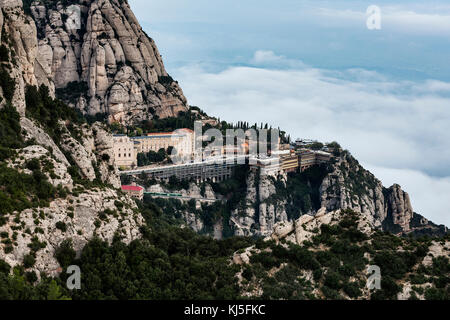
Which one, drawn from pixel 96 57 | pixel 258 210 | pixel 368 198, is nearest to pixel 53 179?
pixel 258 210

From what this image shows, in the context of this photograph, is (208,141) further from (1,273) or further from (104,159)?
(1,273)

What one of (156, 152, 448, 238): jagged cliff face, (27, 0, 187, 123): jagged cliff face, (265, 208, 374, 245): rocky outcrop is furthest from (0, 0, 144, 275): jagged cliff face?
(27, 0, 187, 123): jagged cliff face

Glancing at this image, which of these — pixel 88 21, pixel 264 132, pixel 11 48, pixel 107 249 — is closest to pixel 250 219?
pixel 264 132

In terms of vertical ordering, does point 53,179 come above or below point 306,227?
above

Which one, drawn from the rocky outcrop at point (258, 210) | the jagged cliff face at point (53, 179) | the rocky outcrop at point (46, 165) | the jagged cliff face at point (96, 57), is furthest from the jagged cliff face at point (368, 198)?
the rocky outcrop at point (46, 165)

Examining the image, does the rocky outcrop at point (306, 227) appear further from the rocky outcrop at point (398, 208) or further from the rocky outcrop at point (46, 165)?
the rocky outcrop at point (398, 208)

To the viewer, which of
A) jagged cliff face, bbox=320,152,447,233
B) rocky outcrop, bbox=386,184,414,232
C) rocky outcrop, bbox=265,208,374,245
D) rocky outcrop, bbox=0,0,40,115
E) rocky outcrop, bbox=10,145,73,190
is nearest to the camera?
rocky outcrop, bbox=10,145,73,190

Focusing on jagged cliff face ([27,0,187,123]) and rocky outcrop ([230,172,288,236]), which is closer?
rocky outcrop ([230,172,288,236])

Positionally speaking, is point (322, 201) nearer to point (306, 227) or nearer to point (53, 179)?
point (306, 227)

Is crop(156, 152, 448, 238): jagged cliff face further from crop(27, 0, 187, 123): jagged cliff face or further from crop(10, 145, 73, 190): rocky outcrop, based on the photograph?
crop(10, 145, 73, 190): rocky outcrop

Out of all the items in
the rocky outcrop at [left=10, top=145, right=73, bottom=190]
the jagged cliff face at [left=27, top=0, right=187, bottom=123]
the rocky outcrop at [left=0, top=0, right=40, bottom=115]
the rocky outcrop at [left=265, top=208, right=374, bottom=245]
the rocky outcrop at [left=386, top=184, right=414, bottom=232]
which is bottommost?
the rocky outcrop at [left=386, top=184, right=414, bottom=232]
